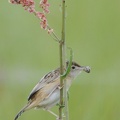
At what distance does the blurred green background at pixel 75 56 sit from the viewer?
5.70 meters

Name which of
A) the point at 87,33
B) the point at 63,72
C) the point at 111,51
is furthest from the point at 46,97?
the point at 87,33

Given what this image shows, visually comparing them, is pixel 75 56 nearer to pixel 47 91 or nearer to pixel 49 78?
pixel 47 91

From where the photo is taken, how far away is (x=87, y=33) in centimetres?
850

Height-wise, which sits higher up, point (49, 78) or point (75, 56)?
point (75, 56)

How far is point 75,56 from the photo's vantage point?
7.76 m

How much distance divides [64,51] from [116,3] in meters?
5.55

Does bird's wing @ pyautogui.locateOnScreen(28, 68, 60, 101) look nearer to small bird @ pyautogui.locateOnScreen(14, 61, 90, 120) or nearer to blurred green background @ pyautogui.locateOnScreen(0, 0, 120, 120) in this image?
small bird @ pyautogui.locateOnScreen(14, 61, 90, 120)

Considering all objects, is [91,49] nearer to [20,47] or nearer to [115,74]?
[20,47]

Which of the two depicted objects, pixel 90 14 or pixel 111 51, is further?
pixel 90 14

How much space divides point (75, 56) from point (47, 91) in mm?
3317

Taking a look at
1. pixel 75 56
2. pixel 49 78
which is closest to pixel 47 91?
pixel 49 78

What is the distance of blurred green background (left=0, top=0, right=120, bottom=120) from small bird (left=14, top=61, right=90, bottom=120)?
0.54 m

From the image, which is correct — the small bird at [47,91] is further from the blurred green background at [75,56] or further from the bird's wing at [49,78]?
the blurred green background at [75,56]

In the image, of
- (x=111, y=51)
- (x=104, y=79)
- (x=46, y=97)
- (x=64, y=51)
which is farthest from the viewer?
(x=111, y=51)
